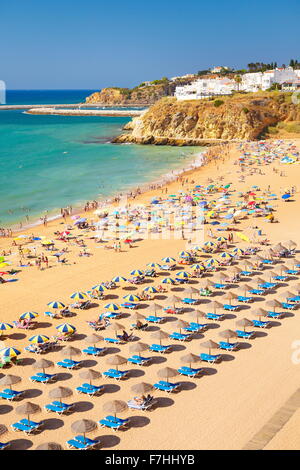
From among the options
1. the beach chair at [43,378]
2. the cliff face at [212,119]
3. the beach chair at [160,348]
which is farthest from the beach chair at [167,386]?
the cliff face at [212,119]

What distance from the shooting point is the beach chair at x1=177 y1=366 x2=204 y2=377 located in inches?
571

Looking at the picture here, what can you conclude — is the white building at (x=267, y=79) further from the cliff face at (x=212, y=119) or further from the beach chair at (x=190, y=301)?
the beach chair at (x=190, y=301)

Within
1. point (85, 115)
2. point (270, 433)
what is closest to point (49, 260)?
point (270, 433)

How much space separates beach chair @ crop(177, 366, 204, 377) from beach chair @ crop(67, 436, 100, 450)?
3690 millimetres

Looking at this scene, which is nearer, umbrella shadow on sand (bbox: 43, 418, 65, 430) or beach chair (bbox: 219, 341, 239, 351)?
umbrella shadow on sand (bbox: 43, 418, 65, 430)

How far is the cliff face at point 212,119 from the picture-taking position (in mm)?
75188

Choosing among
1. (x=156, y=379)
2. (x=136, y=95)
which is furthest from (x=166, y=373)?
(x=136, y=95)

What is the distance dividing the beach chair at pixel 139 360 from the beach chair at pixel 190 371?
1186 mm

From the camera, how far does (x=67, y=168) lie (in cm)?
5631

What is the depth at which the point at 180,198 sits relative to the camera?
125 ft

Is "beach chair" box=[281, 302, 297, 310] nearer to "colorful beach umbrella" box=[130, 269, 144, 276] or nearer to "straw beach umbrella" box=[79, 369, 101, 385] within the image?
"colorful beach umbrella" box=[130, 269, 144, 276]

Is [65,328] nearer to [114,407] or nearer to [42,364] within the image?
[42,364]

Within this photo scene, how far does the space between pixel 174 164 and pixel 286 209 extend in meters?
26.2

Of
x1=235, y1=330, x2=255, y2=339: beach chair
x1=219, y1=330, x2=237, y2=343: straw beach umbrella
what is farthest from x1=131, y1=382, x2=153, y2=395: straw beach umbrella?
x1=235, y1=330, x2=255, y2=339: beach chair
